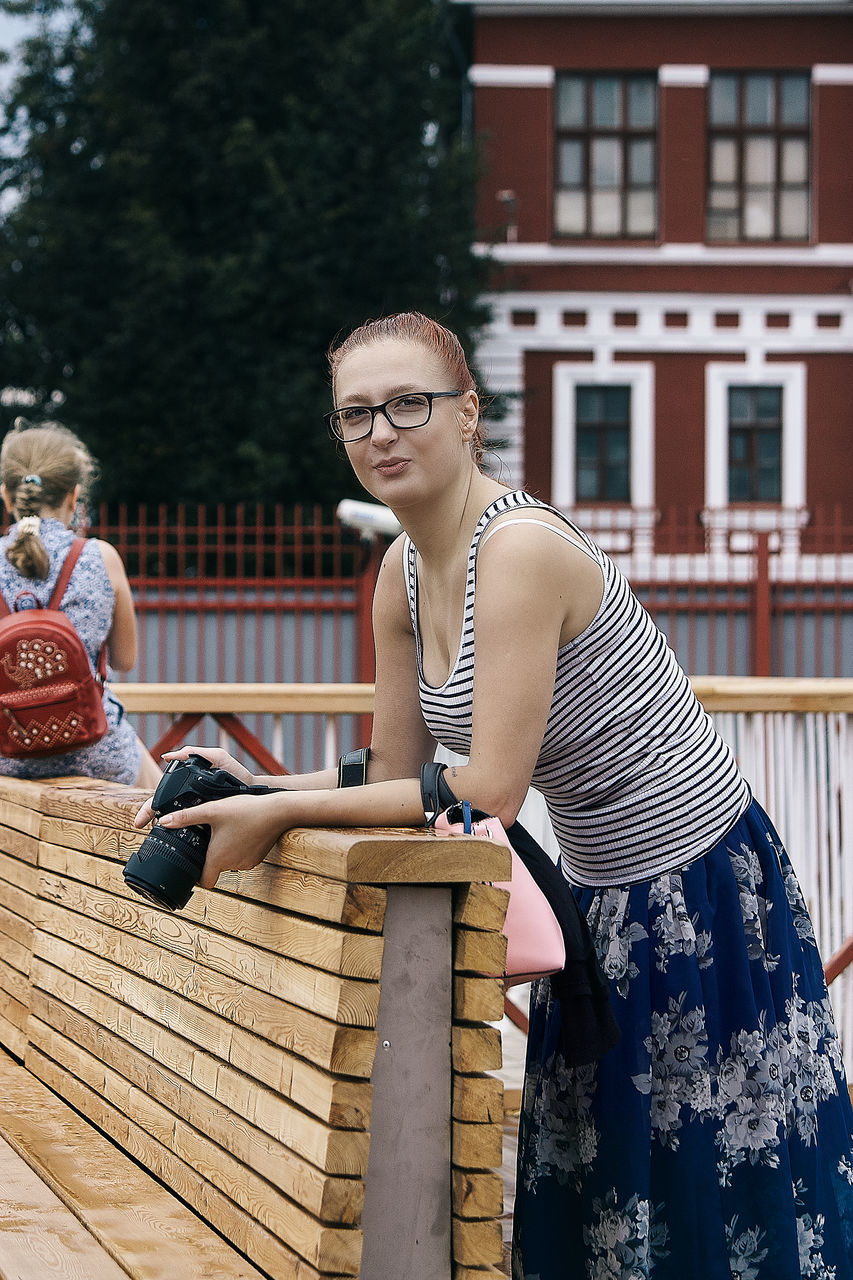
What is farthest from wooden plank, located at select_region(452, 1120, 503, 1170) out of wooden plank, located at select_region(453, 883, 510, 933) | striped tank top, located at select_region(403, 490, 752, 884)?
striped tank top, located at select_region(403, 490, 752, 884)

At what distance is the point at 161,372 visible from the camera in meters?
20.7

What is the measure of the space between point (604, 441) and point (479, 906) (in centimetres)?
2075

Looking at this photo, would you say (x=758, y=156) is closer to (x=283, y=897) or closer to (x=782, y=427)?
(x=782, y=427)

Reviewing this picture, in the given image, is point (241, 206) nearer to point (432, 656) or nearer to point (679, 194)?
point (679, 194)

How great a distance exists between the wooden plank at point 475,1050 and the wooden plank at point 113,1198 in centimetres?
41

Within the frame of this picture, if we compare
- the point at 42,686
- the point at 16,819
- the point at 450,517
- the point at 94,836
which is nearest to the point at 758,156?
the point at 42,686

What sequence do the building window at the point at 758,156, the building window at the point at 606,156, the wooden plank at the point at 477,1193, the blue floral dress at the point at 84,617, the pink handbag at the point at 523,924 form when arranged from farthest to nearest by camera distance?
the building window at the point at 758,156 → the building window at the point at 606,156 → the blue floral dress at the point at 84,617 → the pink handbag at the point at 523,924 → the wooden plank at the point at 477,1193

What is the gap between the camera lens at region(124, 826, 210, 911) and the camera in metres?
2.00

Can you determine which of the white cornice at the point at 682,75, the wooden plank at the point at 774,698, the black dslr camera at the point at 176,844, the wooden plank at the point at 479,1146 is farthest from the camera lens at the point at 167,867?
the white cornice at the point at 682,75

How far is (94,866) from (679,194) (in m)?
21.1

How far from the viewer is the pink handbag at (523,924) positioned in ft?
6.90

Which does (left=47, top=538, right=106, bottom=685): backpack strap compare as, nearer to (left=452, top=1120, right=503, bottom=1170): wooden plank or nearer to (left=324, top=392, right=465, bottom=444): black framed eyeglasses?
(left=324, top=392, right=465, bottom=444): black framed eyeglasses

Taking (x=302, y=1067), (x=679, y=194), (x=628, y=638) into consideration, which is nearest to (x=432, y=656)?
(x=628, y=638)

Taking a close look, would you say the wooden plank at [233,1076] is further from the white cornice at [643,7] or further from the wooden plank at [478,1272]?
the white cornice at [643,7]
